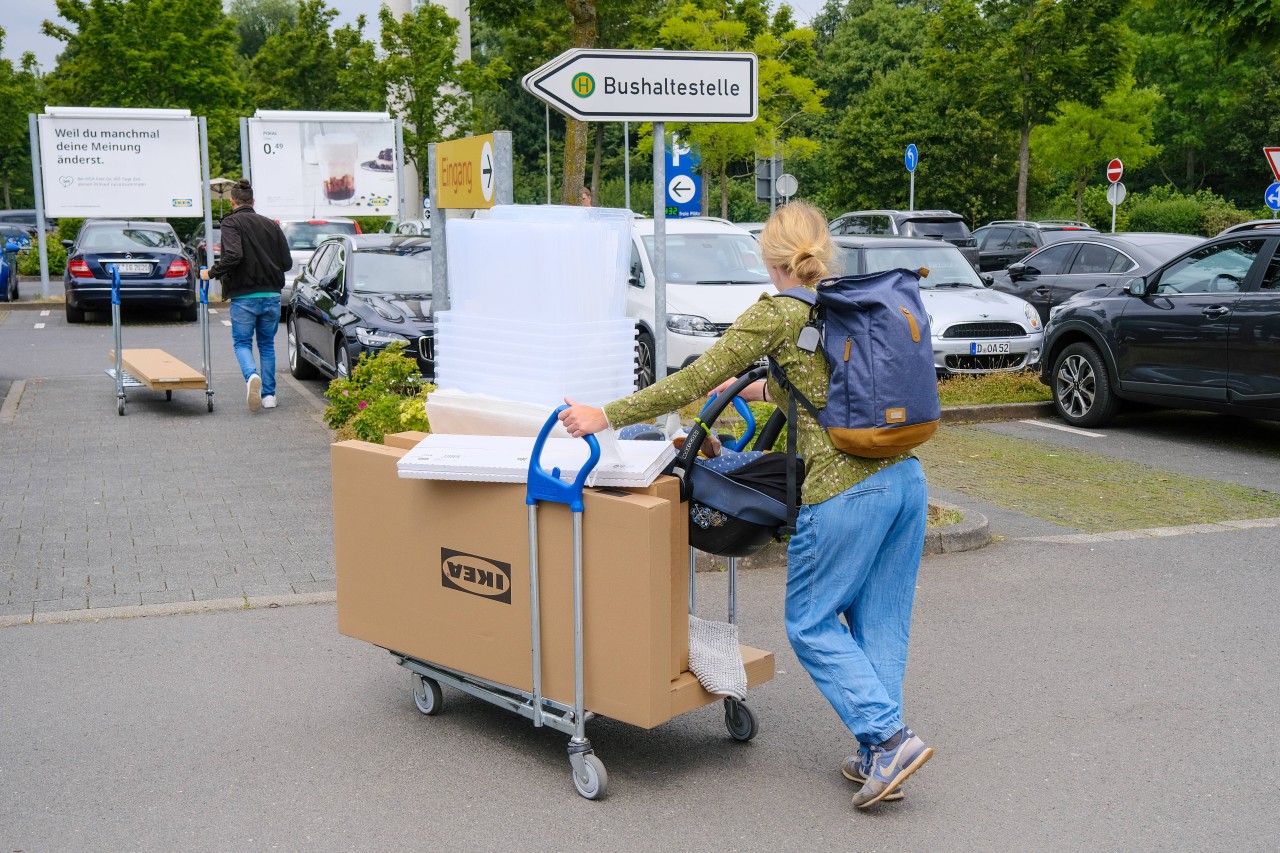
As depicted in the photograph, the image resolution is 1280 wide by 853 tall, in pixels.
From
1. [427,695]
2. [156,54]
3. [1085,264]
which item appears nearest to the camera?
[427,695]

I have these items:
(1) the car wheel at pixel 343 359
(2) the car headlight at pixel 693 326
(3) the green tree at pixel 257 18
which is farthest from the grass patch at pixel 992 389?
(3) the green tree at pixel 257 18

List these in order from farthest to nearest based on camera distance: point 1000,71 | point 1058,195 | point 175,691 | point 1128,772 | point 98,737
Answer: point 1058,195 → point 1000,71 → point 175,691 → point 98,737 → point 1128,772

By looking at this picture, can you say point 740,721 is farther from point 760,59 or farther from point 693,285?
point 760,59

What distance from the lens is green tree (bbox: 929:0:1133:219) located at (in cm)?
3269

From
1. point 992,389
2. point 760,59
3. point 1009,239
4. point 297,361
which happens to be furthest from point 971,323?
point 760,59

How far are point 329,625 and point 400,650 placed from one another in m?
1.40

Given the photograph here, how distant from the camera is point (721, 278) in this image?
1392cm

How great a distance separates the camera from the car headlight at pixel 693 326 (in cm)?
1263

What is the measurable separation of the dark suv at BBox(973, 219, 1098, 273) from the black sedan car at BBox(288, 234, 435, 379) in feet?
52.3

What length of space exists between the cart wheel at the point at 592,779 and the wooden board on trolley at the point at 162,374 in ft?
27.8

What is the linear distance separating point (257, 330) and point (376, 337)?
114cm

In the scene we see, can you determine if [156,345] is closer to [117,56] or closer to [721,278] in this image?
[721,278]

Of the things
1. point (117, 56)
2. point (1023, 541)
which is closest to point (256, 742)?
point (1023, 541)

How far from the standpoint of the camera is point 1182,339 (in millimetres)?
10734
